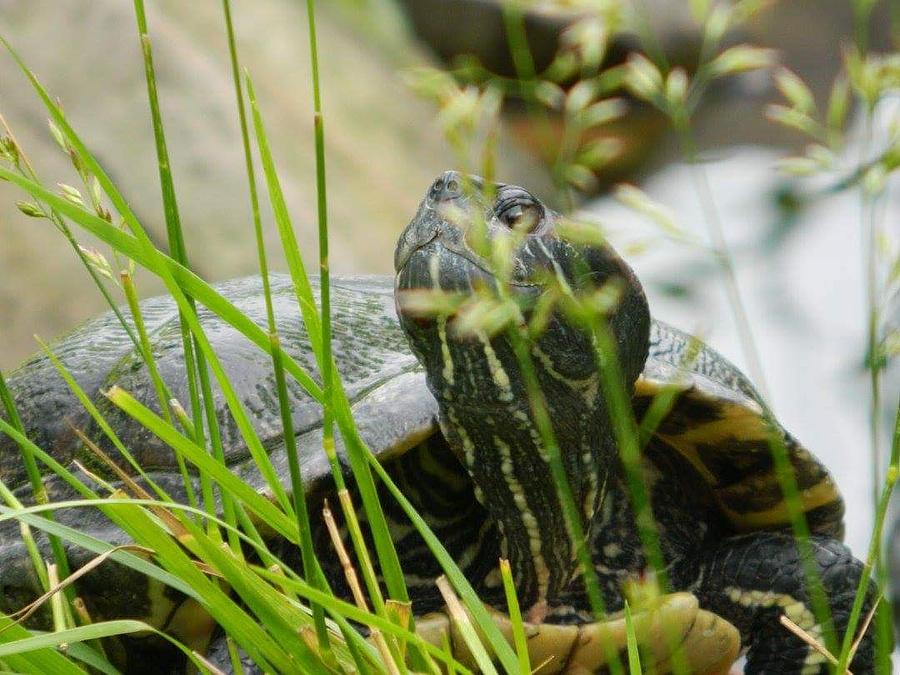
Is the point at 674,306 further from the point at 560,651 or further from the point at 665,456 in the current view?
the point at 665,456

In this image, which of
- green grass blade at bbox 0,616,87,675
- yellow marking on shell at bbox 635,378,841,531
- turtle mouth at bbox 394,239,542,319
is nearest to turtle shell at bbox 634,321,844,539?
yellow marking on shell at bbox 635,378,841,531

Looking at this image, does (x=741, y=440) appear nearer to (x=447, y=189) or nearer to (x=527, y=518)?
(x=527, y=518)

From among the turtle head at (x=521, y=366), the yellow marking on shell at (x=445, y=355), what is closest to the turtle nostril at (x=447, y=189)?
the turtle head at (x=521, y=366)

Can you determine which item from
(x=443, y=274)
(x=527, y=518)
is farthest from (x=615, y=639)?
(x=443, y=274)

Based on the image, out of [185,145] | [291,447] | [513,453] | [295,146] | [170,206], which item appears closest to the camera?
[291,447]

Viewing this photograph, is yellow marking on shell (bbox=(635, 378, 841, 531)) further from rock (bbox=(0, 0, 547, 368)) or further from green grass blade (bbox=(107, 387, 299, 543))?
rock (bbox=(0, 0, 547, 368))

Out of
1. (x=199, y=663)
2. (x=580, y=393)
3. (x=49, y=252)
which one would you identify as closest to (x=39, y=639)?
(x=199, y=663)

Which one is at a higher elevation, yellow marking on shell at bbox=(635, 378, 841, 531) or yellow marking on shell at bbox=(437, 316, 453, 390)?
yellow marking on shell at bbox=(437, 316, 453, 390)
